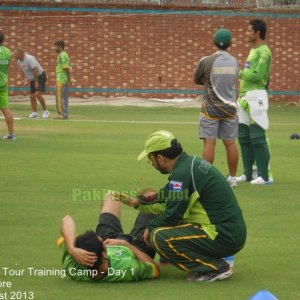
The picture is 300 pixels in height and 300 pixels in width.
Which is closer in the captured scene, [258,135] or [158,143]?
[158,143]

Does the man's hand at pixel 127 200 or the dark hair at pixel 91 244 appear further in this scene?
the man's hand at pixel 127 200

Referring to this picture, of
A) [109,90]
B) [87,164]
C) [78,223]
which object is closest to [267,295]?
[78,223]

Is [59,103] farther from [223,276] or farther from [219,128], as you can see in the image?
[223,276]

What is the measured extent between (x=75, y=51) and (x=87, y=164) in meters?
16.9

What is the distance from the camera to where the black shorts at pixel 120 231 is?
28.1 feet

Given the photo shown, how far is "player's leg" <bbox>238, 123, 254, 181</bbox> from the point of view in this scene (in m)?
14.2

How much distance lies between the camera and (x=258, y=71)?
13.7 meters

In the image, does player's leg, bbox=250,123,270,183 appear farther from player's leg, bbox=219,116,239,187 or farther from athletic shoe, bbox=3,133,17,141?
athletic shoe, bbox=3,133,17,141

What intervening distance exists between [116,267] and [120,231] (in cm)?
74

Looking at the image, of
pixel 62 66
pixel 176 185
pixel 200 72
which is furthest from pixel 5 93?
pixel 176 185

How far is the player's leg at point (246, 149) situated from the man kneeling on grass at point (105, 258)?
229 inches

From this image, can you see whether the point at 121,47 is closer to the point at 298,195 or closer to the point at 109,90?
the point at 109,90

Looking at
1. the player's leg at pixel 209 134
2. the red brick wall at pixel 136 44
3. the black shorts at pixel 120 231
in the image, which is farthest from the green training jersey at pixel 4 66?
the red brick wall at pixel 136 44

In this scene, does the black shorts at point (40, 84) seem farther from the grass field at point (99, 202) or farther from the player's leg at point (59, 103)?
the grass field at point (99, 202)
